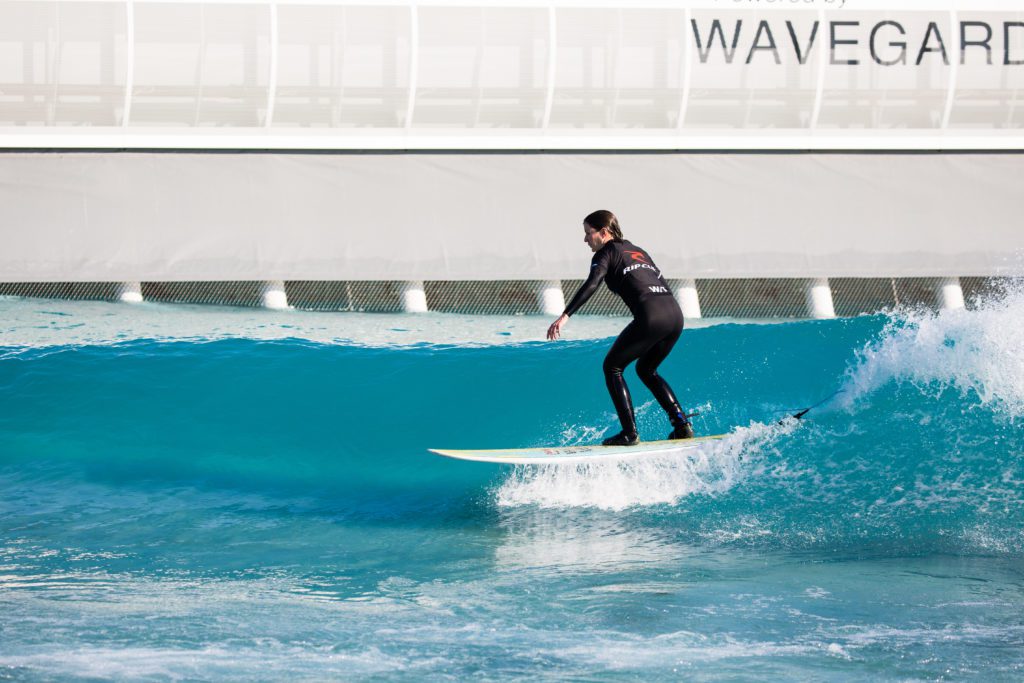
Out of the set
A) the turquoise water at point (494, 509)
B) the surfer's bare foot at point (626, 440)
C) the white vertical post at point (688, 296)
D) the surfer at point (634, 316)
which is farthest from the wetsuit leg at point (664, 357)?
the white vertical post at point (688, 296)

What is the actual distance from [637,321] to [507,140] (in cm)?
738

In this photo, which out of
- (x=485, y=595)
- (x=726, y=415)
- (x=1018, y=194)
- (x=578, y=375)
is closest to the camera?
(x=485, y=595)

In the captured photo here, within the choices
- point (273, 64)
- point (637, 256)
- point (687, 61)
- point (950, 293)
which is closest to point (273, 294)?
point (273, 64)

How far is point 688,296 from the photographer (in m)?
14.2

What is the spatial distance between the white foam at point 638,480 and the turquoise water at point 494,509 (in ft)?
0.06

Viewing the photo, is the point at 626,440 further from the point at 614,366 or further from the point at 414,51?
the point at 414,51

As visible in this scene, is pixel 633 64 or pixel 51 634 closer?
pixel 51 634

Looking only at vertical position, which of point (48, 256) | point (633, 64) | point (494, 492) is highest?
point (633, 64)

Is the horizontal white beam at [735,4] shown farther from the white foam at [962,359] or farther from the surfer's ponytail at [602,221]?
the surfer's ponytail at [602,221]

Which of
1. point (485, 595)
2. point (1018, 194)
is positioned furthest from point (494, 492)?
point (1018, 194)

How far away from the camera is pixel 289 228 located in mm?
13414

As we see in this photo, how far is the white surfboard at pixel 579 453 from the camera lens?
6797mm

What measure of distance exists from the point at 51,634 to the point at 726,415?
555 centimetres

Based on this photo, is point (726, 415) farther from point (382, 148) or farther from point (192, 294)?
point (192, 294)
